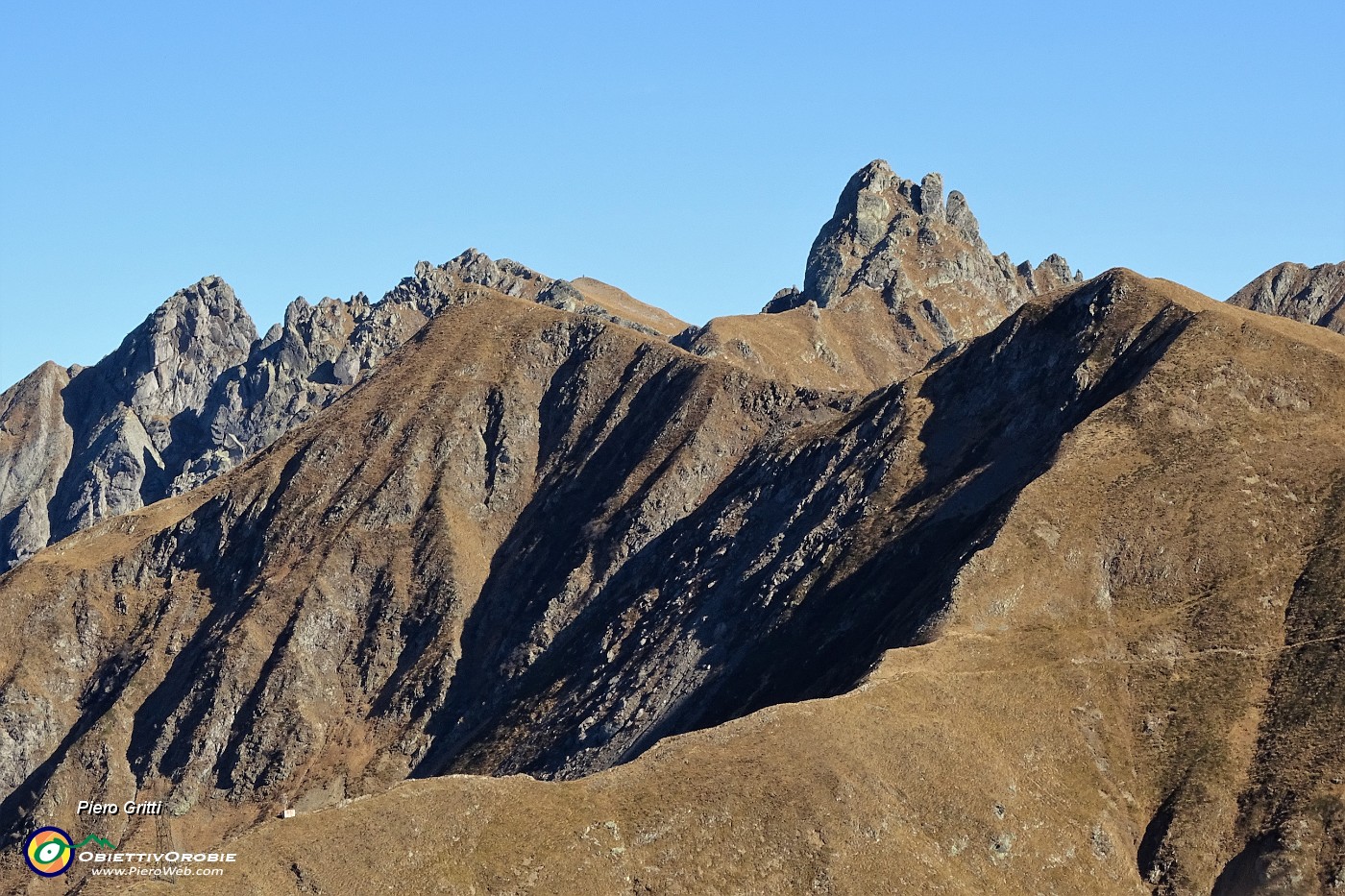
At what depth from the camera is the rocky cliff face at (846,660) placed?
94.8 meters

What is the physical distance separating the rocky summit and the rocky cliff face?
346mm

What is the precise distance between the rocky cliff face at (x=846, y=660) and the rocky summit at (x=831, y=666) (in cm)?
35

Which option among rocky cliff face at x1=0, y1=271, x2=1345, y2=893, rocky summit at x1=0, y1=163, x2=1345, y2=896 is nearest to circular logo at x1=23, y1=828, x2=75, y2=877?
rocky summit at x1=0, y1=163, x2=1345, y2=896

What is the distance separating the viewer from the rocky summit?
9375cm

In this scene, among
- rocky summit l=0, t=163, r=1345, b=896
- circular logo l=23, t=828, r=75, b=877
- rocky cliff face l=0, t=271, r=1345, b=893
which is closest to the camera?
rocky summit l=0, t=163, r=1345, b=896

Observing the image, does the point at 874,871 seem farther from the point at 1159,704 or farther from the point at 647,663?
the point at 647,663

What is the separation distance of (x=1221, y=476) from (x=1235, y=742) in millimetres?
30577

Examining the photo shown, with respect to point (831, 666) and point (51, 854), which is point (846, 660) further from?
point (51, 854)

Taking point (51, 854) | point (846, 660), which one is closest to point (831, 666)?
point (846, 660)

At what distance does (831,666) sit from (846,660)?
2.47 m

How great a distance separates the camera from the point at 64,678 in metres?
192

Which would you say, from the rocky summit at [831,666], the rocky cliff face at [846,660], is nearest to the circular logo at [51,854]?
the rocky summit at [831,666]

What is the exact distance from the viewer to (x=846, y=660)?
13112 centimetres

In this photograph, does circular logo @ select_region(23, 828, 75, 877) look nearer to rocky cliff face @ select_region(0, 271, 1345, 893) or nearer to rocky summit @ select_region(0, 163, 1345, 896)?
rocky summit @ select_region(0, 163, 1345, 896)
